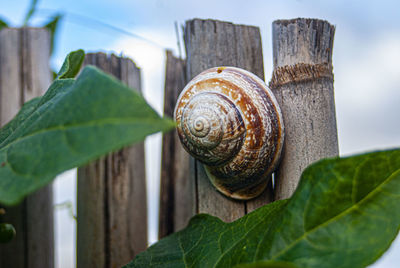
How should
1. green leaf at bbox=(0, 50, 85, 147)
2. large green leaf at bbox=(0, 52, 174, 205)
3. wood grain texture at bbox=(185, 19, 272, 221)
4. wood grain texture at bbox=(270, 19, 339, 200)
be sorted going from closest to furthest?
large green leaf at bbox=(0, 52, 174, 205)
green leaf at bbox=(0, 50, 85, 147)
wood grain texture at bbox=(270, 19, 339, 200)
wood grain texture at bbox=(185, 19, 272, 221)

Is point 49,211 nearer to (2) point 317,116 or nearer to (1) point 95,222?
(1) point 95,222

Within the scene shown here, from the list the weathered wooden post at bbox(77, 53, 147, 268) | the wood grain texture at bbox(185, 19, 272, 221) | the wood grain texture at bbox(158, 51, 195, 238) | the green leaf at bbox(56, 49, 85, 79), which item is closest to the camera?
the green leaf at bbox(56, 49, 85, 79)

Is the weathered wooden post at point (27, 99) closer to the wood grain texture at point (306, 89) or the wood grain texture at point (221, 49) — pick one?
the wood grain texture at point (221, 49)

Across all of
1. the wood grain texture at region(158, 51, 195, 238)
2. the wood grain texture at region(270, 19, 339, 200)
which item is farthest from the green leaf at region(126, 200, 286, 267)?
the wood grain texture at region(158, 51, 195, 238)

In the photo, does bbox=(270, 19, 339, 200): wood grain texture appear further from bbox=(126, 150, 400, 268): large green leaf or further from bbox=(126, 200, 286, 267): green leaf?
bbox=(126, 150, 400, 268): large green leaf

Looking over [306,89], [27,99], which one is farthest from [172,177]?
[306,89]

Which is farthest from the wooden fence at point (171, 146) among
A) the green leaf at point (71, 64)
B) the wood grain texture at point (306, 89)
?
the green leaf at point (71, 64)

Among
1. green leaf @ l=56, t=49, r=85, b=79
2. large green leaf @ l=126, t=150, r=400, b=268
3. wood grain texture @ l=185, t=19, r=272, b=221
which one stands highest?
wood grain texture @ l=185, t=19, r=272, b=221
